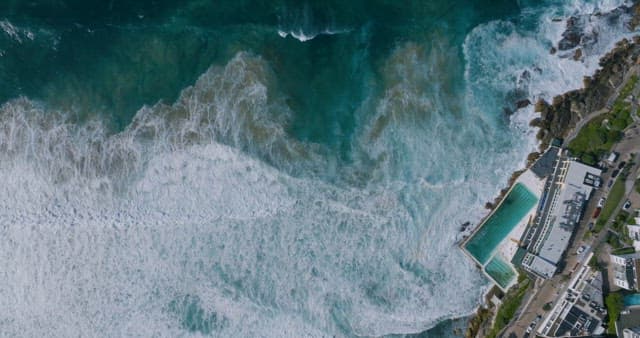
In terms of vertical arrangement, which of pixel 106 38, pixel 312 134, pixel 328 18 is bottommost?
pixel 312 134

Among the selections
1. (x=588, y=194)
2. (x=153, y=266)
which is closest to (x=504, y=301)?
(x=588, y=194)

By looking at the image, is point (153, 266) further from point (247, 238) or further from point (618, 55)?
point (618, 55)

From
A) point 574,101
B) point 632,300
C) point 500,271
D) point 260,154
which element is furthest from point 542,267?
point 260,154

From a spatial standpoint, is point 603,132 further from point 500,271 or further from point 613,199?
point 500,271

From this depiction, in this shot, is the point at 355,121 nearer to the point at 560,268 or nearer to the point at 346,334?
the point at 346,334

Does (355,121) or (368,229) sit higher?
(355,121)

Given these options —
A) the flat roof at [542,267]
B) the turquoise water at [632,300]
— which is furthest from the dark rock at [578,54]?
the turquoise water at [632,300]
